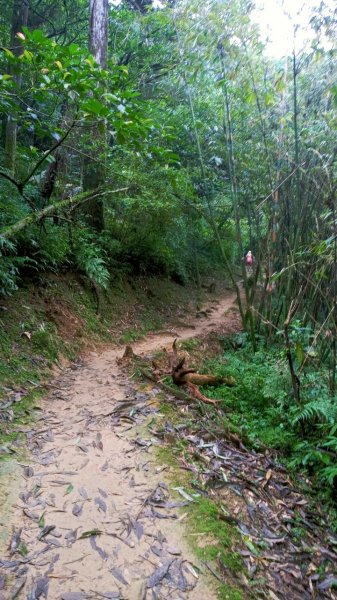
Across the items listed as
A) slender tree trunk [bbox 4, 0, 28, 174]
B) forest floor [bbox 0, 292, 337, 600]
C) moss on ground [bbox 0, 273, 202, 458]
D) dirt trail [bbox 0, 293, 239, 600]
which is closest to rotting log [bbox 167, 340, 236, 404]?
forest floor [bbox 0, 292, 337, 600]

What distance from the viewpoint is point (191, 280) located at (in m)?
13.0

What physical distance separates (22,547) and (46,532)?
17 centimetres

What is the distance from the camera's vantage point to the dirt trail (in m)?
2.02

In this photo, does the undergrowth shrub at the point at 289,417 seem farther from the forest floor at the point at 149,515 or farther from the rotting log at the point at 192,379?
→ the forest floor at the point at 149,515

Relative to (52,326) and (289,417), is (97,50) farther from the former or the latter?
(289,417)

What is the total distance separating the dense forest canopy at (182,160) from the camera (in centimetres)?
359

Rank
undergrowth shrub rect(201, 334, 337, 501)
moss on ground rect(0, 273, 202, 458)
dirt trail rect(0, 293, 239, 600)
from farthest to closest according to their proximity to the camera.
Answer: moss on ground rect(0, 273, 202, 458) < undergrowth shrub rect(201, 334, 337, 501) < dirt trail rect(0, 293, 239, 600)

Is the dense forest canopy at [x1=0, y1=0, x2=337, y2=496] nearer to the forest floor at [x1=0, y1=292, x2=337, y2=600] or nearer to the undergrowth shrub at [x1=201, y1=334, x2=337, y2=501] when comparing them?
the undergrowth shrub at [x1=201, y1=334, x2=337, y2=501]

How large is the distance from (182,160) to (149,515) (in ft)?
31.5

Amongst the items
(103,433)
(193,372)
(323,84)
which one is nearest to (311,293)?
(193,372)

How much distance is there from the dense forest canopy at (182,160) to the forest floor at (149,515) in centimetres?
87

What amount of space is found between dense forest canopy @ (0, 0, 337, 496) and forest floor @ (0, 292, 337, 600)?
87 cm

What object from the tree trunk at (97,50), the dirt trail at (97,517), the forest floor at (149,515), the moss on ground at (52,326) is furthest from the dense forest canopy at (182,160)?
the dirt trail at (97,517)

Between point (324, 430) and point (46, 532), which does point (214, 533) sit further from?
point (324, 430)
